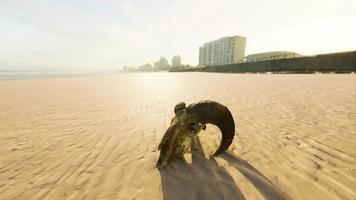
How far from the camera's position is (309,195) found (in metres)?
2.52

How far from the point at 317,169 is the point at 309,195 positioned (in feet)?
2.70

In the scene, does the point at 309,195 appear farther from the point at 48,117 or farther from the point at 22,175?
the point at 48,117

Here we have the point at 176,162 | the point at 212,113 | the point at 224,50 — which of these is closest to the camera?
the point at 212,113

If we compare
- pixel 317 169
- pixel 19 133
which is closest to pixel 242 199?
pixel 317 169

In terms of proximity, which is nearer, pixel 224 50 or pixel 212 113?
pixel 212 113

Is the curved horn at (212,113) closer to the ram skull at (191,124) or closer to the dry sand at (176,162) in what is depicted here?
the ram skull at (191,124)

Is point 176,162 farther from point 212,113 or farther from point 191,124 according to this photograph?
point 212,113

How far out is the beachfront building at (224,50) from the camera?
140m

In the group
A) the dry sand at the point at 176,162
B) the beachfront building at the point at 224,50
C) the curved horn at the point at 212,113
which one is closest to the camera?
the dry sand at the point at 176,162

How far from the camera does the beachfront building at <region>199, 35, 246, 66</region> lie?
140 metres

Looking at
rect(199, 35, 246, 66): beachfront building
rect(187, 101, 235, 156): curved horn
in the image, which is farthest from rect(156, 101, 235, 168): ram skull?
rect(199, 35, 246, 66): beachfront building

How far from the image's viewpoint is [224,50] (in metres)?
148

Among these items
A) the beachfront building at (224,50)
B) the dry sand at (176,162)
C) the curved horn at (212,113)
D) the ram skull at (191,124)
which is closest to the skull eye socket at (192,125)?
the ram skull at (191,124)

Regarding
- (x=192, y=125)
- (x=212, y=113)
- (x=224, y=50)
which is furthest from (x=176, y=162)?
(x=224, y=50)
